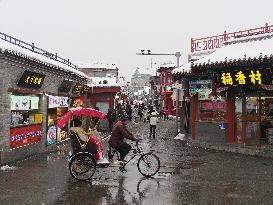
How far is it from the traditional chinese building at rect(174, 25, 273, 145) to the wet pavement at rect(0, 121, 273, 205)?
315 centimetres

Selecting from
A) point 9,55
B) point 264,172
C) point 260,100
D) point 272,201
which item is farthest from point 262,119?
point 9,55

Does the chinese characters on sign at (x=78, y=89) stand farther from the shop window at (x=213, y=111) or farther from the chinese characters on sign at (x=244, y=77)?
the chinese characters on sign at (x=244, y=77)

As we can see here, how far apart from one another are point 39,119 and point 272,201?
1099 centimetres

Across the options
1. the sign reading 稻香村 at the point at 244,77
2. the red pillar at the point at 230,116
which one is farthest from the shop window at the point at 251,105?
the sign reading 稻香村 at the point at 244,77

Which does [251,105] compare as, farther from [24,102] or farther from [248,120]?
[24,102]

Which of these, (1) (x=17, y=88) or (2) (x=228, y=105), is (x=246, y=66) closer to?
(2) (x=228, y=105)

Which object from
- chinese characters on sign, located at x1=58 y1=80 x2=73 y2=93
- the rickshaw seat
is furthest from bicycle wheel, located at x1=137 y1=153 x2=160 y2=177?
chinese characters on sign, located at x1=58 y1=80 x2=73 y2=93

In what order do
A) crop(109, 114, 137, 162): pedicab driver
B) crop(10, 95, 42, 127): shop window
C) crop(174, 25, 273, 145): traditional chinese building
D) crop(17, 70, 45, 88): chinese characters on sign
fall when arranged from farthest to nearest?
crop(174, 25, 273, 145): traditional chinese building
crop(17, 70, 45, 88): chinese characters on sign
crop(10, 95, 42, 127): shop window
crop(109, 114, 137, 162): pedicab driver

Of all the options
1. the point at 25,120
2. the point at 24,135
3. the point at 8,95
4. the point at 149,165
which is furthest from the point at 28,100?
the point at 149,165

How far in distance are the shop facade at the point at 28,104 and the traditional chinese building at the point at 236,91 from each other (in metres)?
6.45

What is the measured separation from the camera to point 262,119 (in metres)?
18.5

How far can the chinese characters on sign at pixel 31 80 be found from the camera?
49.1 feet

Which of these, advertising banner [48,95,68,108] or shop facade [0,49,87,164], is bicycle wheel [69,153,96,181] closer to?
shop facade [0,49,87,164]

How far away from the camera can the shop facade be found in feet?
45.3
